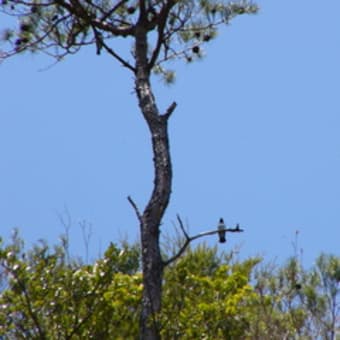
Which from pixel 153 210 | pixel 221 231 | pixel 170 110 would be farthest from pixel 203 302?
pixel 170 110

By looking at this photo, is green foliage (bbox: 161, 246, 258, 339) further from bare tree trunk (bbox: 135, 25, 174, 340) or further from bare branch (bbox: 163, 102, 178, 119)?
bare branch (bbox: 163, 102, 178, 119)

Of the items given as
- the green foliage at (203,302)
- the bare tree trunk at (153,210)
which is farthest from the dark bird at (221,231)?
the bare tree trunk at (153,210)

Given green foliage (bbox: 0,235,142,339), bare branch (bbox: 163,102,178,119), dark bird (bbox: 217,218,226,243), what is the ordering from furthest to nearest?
1. bare branch (bbox: 163,102,178,119)
2. dark bird (bbox: 217,218,226,243)
3. green foliage (bbox: 0,235,142,339)

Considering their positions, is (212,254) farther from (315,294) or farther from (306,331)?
(306,331)

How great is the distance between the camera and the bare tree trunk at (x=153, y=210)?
6195 millimetres

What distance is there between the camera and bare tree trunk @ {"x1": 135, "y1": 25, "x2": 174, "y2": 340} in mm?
6195

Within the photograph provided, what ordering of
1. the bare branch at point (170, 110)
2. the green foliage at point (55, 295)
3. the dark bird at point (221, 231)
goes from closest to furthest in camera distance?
the green foliage at point (55, 295) → the dark bird at point (221, 231) → the bare branch at point (170, 110)

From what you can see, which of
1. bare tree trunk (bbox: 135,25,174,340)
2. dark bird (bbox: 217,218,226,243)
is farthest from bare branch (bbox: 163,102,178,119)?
dark bird (bbox: 217,218,226,243)

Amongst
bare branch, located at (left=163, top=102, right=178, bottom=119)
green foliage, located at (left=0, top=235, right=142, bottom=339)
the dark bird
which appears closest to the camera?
green foliage, located at (left=0, top=235, right=142, bottom=339)

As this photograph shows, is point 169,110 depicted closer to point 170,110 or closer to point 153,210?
point 170,110

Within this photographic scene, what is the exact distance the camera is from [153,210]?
655 cm

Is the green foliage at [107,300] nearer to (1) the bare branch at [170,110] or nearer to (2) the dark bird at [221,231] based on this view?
(2) the dark bird at [221,231]

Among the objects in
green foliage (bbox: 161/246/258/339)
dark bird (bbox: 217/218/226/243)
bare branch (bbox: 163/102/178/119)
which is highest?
bare branch (bbox: 163/102/178/119)

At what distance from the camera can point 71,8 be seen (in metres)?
7.98
